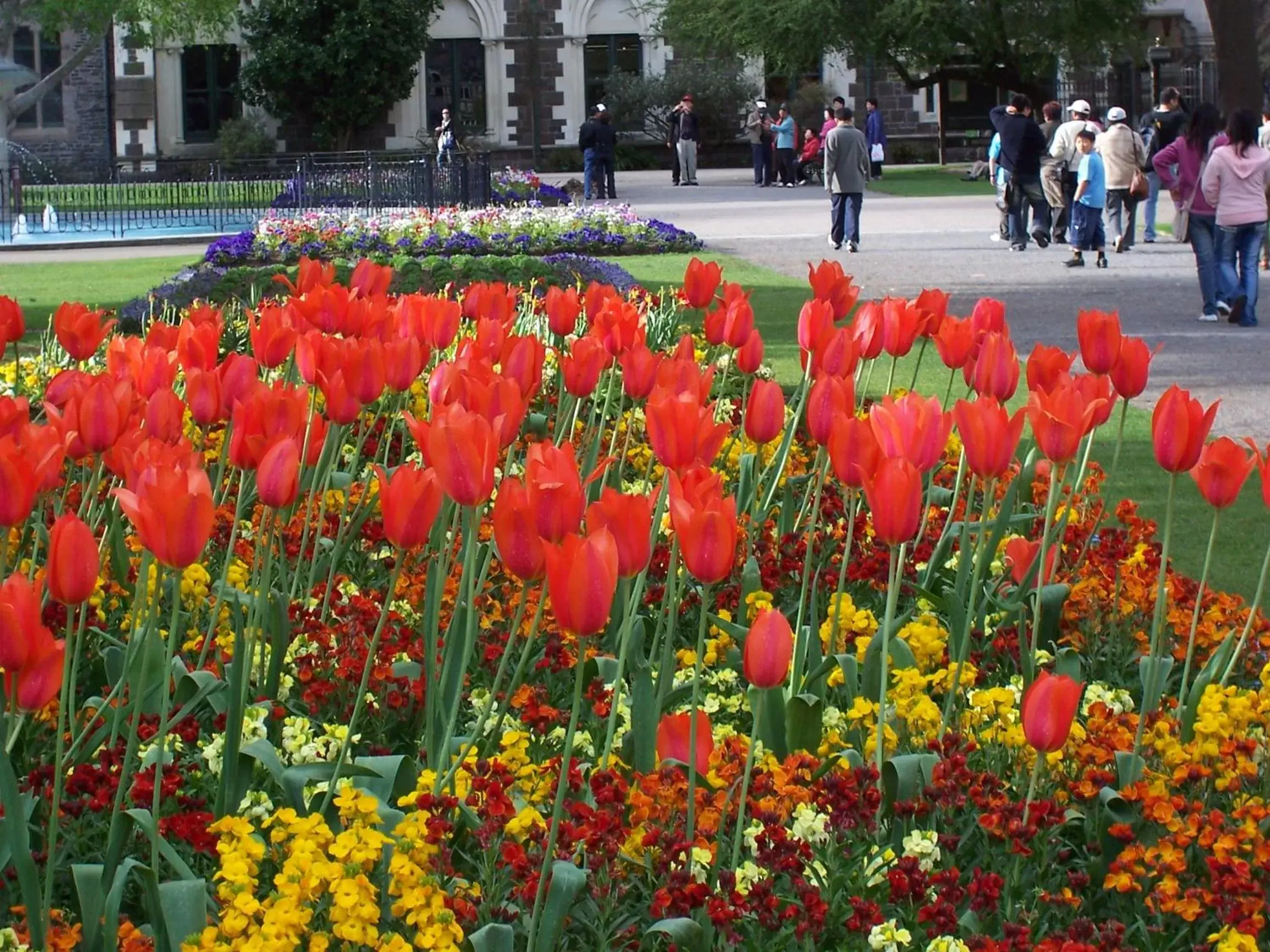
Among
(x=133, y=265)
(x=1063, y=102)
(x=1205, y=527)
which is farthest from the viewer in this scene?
(x=1063, y=102)

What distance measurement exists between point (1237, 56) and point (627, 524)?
22.9 metres

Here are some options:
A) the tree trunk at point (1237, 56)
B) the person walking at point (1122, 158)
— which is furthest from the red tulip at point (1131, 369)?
the tree trunk at point (1237, 56)

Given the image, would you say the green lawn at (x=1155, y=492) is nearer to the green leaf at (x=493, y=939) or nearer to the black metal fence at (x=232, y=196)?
the green leaf at (x=493, y=939)

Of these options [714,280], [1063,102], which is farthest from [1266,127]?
[1063,102]

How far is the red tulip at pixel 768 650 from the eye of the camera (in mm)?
2309

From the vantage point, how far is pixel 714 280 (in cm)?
502

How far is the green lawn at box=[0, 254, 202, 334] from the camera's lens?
15609mm

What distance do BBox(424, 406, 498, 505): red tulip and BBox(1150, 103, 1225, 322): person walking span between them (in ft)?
37.6

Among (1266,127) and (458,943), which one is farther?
(1266,127)

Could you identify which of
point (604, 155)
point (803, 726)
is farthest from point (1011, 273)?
point (604, 155)

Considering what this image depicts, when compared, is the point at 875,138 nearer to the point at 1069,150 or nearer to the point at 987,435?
the point at 1069,150

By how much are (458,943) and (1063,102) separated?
1782 inches

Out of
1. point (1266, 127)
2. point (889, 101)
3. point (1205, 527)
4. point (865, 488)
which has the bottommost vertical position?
point (1205, 527)

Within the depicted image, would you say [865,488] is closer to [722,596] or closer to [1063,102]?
[722,596]
